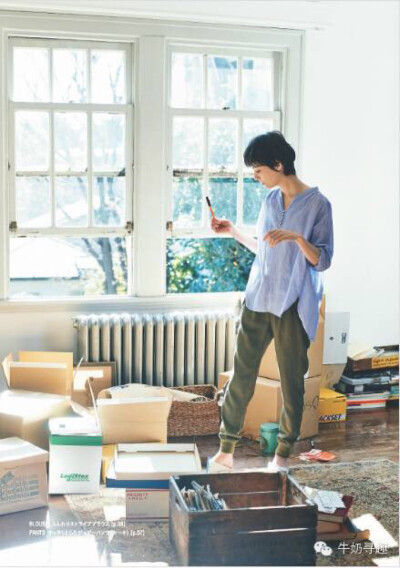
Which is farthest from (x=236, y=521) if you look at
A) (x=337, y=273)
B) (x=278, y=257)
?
(x=337, y=273)

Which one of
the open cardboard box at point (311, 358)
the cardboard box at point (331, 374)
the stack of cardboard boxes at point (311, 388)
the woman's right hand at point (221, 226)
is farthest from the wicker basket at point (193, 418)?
the woman's right hand at point (221, 226)

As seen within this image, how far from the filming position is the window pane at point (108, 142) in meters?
5.58

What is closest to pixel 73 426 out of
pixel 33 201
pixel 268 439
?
pixel 268 439

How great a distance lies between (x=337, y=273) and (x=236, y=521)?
3.04m

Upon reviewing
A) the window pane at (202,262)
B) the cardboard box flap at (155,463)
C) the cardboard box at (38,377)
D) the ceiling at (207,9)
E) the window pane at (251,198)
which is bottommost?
the cardboard box flap at (155,463)

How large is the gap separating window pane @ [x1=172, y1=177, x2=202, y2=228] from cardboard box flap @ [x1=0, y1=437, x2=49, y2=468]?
2191mm

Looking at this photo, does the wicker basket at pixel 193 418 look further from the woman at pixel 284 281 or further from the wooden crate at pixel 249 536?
the wooden crate at pixel 249 536

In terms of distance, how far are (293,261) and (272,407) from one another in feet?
4.87

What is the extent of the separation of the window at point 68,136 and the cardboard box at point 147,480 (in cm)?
195

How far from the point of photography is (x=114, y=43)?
552cm

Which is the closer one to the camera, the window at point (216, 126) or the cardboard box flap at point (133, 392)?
the cardboard box flap at point (133, 392)

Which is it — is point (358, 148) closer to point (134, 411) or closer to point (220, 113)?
point (220, 113)

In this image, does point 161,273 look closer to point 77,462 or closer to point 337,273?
point 337,273

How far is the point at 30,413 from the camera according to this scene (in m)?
4.49
